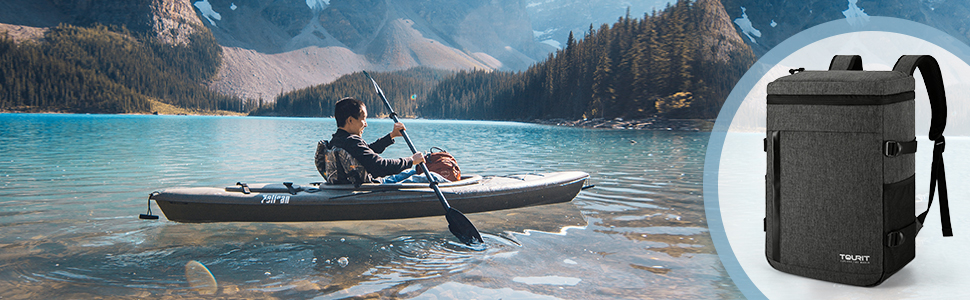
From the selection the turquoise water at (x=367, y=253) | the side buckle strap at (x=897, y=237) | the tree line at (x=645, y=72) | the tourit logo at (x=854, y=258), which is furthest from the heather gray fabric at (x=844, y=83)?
the tree line at (x=645, y=72)

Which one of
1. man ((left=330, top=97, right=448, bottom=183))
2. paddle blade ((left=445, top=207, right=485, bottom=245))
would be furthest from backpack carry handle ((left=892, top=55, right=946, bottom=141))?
man ((left=330, top=97, right=448, bottom=183))

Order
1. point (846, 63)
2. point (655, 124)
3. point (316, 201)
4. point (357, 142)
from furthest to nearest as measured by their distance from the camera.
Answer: point (655, 124), point (316, 201), point (357, 142), point (846, 63)

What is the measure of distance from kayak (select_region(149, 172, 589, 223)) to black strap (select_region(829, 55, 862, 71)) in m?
5.18

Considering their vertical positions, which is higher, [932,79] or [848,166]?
[932,79]

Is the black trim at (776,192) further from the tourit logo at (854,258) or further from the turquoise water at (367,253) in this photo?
the turquoise water at (367,253)

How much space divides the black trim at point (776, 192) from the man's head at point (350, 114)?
15.8 ft

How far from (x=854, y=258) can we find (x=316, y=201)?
6.04 m

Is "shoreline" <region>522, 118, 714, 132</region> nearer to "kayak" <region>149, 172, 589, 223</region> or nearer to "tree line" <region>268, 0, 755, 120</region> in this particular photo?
"tree line" <region>268, 0, 755, 120</region>

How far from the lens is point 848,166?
146 inches

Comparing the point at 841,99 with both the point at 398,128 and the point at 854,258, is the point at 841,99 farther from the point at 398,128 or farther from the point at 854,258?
the point at 398,128

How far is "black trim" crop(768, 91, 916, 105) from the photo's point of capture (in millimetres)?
3564

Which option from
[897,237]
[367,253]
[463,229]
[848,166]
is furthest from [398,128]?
[897,237]

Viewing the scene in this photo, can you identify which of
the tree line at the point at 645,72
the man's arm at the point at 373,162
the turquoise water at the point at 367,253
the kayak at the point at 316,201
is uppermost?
Result: the tree line at the point at 645,72

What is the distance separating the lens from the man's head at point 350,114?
7246 millimetres
